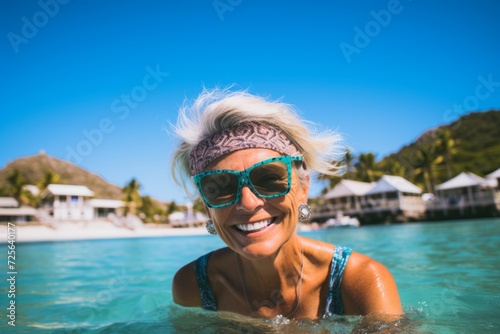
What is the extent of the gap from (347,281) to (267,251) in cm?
68

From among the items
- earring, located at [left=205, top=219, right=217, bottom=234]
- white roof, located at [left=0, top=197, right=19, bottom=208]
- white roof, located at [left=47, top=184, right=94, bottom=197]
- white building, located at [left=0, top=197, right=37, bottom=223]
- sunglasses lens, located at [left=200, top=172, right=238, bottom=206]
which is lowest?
A: earring, located at [left=205, top=219, right=217, bottom=234]

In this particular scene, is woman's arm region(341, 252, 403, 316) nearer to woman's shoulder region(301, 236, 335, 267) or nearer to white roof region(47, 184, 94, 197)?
woman's shoulder region(301, 236, 335, 267)

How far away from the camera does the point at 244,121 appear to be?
7.83ft

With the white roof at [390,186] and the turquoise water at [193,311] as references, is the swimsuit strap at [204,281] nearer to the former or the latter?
the turquoise water at [193,311]

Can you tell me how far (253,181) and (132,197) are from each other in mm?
64307

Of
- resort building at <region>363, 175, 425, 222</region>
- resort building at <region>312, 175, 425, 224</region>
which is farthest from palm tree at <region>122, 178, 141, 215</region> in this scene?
resort building at <region>363, 175, 425, 222</region>

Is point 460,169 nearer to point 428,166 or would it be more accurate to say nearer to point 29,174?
point 428,166

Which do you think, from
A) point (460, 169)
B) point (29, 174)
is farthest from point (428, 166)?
point (29, 174)

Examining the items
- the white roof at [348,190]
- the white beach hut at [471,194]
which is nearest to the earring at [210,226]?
the white beach hut at [471,194]

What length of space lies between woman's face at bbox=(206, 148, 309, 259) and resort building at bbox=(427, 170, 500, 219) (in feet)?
138

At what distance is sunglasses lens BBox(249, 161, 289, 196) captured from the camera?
224cm

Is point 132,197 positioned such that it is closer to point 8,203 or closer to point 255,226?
point 8,203

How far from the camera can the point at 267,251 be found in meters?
2.24

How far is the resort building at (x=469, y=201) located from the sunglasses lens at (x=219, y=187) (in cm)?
4233
